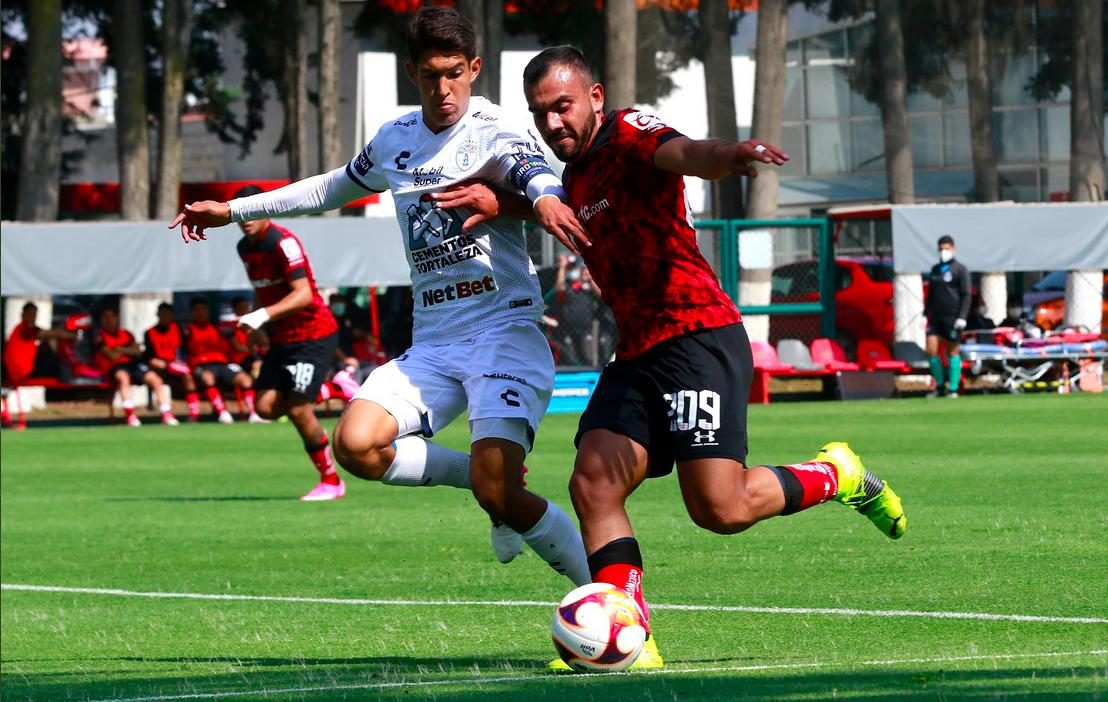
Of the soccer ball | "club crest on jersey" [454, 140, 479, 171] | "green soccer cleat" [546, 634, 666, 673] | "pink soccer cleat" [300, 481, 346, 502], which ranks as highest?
"club crest on jersey" [454, 140, 479, 171]

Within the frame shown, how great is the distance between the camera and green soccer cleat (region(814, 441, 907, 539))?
24.0 ft

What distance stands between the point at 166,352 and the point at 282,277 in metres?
13.7

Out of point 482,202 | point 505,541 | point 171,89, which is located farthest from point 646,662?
point 171,89

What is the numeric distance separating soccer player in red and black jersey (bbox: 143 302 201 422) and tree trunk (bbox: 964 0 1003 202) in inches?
642

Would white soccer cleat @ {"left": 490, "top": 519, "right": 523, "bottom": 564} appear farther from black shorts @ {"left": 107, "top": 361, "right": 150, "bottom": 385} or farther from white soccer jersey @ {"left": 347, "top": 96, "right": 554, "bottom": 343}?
black shorts @ {"left": 107, "top": 361, "right": 150, "bottom": 385}

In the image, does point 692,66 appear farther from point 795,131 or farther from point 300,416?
point 300,416

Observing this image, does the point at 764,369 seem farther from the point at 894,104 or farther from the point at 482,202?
the point at 482,202

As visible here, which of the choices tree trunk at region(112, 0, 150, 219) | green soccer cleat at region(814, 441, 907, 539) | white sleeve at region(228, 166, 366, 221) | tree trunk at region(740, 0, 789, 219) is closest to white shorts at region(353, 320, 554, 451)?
white sleeve at region(228, 166, 366, 221)

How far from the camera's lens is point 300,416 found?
46.2 ft

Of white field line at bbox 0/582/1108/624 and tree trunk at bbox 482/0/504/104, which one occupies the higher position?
tree trunk at bbox 482/0/504/104

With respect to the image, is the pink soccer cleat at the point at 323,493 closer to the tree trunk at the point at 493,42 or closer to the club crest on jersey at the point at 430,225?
the club crest on jersey at the point at 430,225

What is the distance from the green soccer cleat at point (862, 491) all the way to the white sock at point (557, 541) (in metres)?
1.00

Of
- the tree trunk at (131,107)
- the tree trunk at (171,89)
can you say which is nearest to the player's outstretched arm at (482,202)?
the tree trunk at (131,107)

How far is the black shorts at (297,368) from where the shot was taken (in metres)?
13.9
